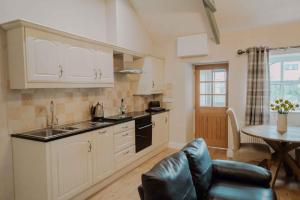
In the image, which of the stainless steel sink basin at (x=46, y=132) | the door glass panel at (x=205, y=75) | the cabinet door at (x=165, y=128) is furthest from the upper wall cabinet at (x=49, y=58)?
the door glass panel at (x=205, y=75)

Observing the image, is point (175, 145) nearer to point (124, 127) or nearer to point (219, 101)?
point (219, 101)

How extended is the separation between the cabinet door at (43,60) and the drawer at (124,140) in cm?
126

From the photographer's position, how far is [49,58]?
2.52 m

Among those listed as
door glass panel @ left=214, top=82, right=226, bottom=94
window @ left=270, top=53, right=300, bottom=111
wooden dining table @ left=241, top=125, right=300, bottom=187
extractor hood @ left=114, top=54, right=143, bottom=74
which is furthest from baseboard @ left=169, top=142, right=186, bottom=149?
window @ left=270, top=53, right=300, bottom=111

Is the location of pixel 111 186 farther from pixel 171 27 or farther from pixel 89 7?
pixel 171 27

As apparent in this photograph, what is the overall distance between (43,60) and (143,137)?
2.19 m

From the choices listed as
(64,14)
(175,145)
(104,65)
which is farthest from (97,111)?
(175,145)

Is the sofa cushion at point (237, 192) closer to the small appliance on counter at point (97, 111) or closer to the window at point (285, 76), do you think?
the small appliance on counter at point (97, 111)

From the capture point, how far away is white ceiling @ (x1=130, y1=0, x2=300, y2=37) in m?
3.51

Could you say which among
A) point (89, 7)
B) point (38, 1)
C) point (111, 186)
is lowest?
point (111, 186)

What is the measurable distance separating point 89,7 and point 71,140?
2.25m

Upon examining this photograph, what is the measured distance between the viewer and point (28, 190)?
242cm

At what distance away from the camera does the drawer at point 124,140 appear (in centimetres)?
329

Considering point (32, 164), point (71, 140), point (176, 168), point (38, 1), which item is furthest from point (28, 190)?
point (38, 1)
